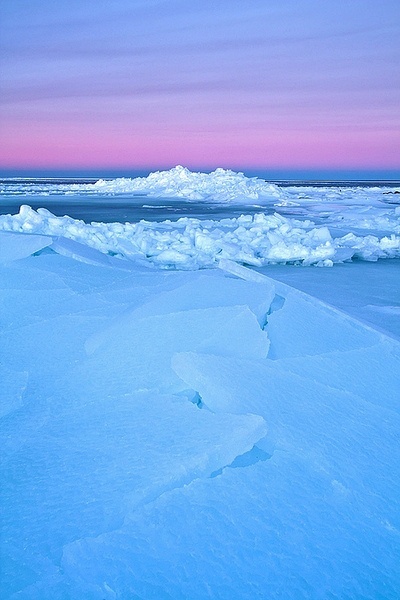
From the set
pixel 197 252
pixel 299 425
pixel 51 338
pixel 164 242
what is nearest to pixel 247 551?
pixel 299 425

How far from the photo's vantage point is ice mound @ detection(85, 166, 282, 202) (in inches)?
1052

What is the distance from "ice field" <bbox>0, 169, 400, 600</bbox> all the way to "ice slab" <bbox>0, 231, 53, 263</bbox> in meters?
1.04

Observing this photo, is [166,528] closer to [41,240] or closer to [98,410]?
[98,410]

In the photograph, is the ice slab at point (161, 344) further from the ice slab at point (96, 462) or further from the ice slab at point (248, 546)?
the ice slab at point (248, 546)

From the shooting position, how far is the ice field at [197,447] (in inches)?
52.4

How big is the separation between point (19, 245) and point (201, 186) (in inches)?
1072

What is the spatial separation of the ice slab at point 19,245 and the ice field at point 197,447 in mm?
1039

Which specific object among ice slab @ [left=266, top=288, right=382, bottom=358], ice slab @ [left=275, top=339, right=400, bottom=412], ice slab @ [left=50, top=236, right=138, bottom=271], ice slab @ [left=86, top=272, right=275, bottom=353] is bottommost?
ice slab @ [left=275, top=339, right=400, bottom=412]

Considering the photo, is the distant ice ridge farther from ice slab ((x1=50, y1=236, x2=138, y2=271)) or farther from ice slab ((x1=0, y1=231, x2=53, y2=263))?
ice slab ((x1=0, y1=231, x2=53, y2=263))

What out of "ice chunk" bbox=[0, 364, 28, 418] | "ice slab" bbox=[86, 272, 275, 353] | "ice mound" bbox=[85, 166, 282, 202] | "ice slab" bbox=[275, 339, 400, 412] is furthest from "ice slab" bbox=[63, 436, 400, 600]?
"ice mound" bbox=[85, 166, 282, 202]

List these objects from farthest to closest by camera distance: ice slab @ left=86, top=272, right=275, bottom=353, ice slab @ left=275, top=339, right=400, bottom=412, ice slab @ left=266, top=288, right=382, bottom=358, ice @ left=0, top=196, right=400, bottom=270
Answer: ice @ left=0, top=196, right=400, bottom=270 < ice slab @ left=86, top=272, right=275, bottom=353 < ice slab @ left=266, top=288, right=382, bottom=358 < ice slab @ left=275, top=339, right=400, bottom=412

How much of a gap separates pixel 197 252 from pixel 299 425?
235 inches

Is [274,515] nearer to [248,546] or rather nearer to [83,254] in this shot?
[248,546]

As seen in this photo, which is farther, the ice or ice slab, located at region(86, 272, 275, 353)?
the ice
